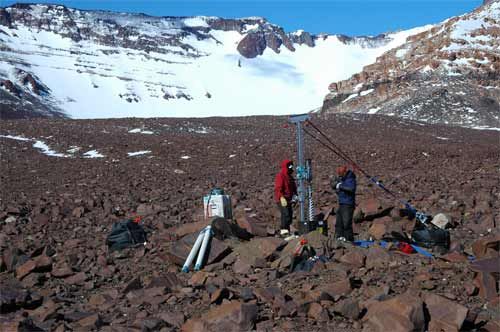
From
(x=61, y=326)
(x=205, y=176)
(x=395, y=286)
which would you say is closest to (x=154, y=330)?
(x=61, y=326)

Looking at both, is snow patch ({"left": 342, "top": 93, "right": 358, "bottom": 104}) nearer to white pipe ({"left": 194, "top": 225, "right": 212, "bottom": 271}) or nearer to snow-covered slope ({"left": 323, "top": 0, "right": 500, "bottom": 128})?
snow-covered slope ({"left": 323, "top": 0, "right": 500, "bottom": 128})

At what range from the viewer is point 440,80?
186ft

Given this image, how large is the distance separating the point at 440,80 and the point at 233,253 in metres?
52.0

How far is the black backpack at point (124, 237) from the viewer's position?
9419 mm

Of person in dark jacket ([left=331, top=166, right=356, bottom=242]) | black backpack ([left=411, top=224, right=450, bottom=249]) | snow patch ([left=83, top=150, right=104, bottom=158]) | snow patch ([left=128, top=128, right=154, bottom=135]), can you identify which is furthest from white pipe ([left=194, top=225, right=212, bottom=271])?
snow patch ([left=128, top=128, right=154, bottom=135])

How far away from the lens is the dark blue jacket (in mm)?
9344

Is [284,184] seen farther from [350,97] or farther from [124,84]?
[124,84]

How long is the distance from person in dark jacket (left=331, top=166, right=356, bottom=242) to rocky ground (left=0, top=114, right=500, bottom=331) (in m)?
0.63

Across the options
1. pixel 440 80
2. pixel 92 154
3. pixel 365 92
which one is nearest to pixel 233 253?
pixel 92 154

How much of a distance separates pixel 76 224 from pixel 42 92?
128 m

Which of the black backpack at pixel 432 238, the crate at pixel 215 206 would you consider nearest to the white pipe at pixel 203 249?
the crate at pixel 215 206

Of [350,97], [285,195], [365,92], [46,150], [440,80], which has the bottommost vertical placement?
[46,150]

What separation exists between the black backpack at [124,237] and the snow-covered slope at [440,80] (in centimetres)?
3550

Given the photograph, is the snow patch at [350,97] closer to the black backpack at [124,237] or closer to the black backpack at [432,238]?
the black backpack at [432,238]
